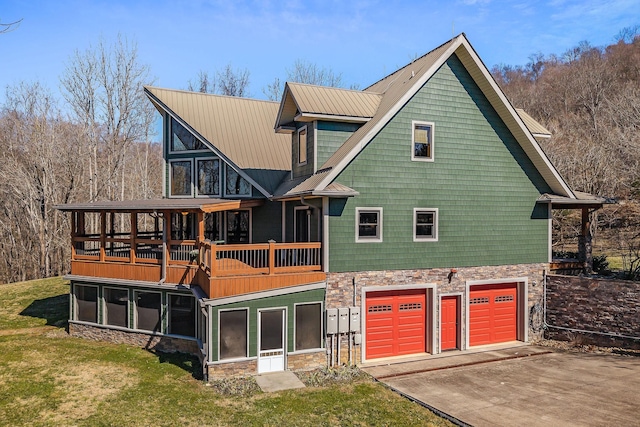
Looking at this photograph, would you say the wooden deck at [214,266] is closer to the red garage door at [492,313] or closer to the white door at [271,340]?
the white door at [271,340]

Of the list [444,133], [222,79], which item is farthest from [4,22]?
[222,79]

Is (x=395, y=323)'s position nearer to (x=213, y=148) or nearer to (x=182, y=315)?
(x=182, y=315)

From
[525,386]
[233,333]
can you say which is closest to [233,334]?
[233,333]

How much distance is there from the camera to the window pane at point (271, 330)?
12.0 meters

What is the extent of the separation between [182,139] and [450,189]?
35.7 feet

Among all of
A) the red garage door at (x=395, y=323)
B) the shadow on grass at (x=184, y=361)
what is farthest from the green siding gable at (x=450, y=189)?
the shadow on grass at (x=184, y=361)

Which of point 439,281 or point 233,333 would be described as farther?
point 439,281

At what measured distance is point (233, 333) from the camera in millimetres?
11727

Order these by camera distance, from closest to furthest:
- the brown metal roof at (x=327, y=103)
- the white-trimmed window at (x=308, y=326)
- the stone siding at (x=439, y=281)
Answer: the white-trimmed window at (x=308, y=326) < the stone siding at (x=439, y=281) < the brown metal roof at (x=327, y=103)

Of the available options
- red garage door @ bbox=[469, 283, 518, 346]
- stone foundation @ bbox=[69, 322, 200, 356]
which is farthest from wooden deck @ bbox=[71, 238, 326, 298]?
red garage door @ bbox=[469, 283, 518, 346]

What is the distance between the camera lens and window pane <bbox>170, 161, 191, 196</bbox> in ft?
59.2

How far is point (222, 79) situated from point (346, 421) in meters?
39.0

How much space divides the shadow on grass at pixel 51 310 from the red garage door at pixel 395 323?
12676 mm

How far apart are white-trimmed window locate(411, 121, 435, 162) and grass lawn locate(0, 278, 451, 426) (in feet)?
22.8
